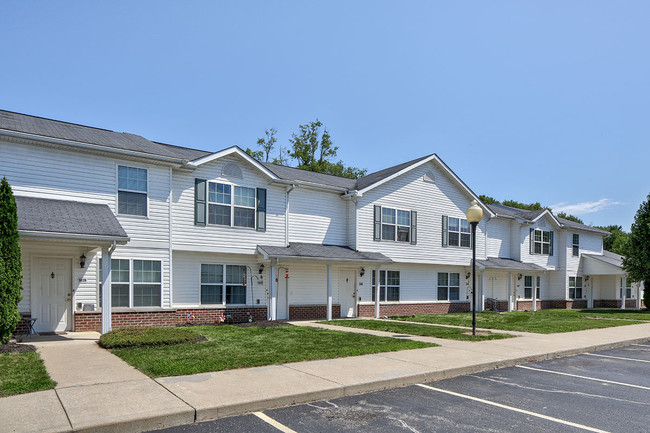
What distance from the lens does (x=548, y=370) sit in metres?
10.0

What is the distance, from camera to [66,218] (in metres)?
13.2

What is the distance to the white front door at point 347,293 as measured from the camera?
21.5 meters

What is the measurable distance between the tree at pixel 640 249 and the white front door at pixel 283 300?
2271 cm

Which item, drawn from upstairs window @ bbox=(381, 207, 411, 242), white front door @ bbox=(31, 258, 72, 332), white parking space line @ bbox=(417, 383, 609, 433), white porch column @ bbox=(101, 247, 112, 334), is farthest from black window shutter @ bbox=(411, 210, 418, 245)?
white parking space line @ bbox=(417, 383, 609, 433)

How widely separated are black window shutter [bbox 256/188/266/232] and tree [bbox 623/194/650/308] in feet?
78.4

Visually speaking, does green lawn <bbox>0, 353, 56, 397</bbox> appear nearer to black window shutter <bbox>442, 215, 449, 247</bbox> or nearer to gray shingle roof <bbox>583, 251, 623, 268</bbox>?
black window shutter <bbox>442, 215, 449, 247</bbox>

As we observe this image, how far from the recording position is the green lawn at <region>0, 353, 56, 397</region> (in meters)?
7.31

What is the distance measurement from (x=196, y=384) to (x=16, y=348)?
5784 millimetres

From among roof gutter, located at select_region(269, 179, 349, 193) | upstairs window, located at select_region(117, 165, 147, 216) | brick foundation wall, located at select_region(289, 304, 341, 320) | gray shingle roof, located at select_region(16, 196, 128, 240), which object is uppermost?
roof gutter, located at select_region(269, 179, 349, 193)

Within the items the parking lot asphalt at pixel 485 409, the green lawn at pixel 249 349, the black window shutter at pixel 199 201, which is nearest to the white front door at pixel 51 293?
the green lawn at pixel 249 349

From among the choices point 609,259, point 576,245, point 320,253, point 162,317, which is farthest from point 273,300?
point 609,259

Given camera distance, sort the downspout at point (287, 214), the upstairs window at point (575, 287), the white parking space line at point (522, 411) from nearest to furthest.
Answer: the white parking space line at point (522, 411) → the downspout at point (287, 214) → the upstairs window at point (575, 287)

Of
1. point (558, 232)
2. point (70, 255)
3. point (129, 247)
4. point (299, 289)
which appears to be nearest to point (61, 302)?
point (70, 255)

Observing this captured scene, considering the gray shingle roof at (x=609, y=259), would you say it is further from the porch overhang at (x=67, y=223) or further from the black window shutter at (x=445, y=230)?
the porch overhang at (x=67, y=223)
